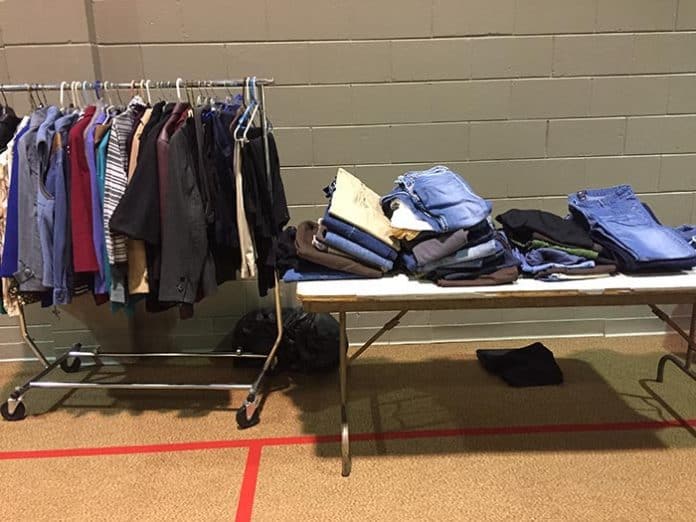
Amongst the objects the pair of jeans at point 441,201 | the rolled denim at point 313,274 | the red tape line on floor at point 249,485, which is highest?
the pair of jeans at point 441,201

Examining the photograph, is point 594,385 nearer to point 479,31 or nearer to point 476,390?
point 476,390

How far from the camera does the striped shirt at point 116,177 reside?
215 centimetres

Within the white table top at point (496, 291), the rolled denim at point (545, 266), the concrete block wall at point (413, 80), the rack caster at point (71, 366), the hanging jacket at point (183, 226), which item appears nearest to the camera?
the white table top at point (496, 291)

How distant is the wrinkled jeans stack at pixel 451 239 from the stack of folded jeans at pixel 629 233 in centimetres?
36

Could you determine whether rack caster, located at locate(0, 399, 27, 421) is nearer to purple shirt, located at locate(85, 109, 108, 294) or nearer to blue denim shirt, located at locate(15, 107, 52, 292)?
blue denim shirt, located at locate(15, 107, 52, 292)

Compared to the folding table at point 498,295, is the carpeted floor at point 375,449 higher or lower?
lower

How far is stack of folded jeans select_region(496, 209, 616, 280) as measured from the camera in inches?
79.3

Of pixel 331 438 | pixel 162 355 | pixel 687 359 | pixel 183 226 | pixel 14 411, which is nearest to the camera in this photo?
pixel 183 226

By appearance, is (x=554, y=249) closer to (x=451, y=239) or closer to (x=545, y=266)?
(x=545, y=266)

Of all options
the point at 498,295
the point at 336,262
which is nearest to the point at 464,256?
the point at 498,295

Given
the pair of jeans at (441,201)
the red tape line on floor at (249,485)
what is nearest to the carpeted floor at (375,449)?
the red tape line on floor at (249,485)

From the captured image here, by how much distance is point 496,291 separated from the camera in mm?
1931

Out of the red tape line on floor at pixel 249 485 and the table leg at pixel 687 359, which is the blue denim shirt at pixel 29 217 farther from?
the table leg at pixel 687 359

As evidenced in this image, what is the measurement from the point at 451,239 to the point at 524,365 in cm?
113
